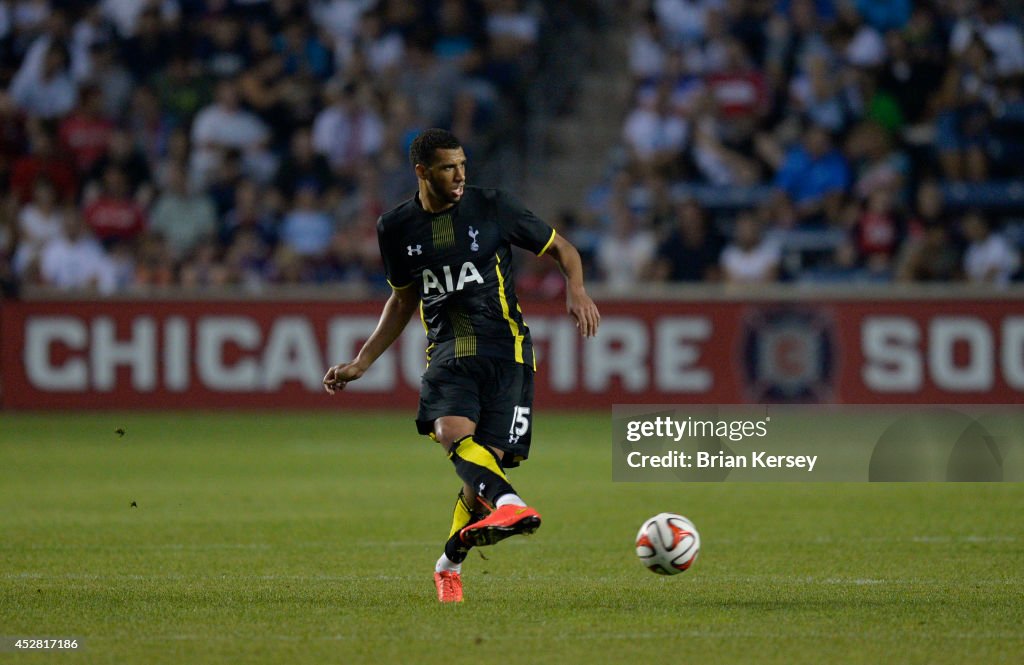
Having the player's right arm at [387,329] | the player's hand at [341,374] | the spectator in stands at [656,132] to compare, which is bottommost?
the player's hand at [341,374]

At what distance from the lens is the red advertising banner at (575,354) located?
17.0 m

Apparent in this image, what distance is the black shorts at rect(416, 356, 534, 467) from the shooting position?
697cm

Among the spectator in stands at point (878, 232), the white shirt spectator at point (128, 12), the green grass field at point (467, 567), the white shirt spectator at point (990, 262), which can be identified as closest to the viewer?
the green grass field at point (467, 567)

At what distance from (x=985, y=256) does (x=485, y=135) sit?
6307mm

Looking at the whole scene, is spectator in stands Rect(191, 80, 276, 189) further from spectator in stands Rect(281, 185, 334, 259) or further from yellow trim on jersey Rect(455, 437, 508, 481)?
yellow trim on jersey Rect(455, 437, 508, 481)

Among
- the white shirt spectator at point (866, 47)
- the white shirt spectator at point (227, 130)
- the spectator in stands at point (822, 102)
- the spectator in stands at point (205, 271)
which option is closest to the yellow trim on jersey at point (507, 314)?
the spectator in stands at point (205, 271)

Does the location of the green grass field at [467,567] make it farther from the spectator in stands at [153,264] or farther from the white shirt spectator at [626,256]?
the spectator in stands at [153,264]

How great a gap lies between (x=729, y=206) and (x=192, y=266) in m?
6.19

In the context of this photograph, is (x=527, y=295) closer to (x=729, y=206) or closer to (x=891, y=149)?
(x=729, y=206)

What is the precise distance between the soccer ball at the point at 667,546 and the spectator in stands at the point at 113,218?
13689mm

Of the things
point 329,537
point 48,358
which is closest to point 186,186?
point 48,358

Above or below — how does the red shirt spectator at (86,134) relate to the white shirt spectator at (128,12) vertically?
below

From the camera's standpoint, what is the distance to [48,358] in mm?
18062

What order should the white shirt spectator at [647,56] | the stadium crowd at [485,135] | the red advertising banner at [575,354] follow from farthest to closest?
the white shirt spectator at [647,56], the stadium crowd at [485,135], the red advertising banner at [575,354]
